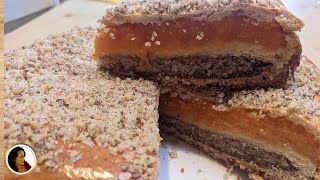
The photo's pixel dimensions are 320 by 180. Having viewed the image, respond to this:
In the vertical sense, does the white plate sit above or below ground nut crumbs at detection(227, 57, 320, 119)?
below

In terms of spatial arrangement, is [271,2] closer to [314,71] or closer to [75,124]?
[314,71]

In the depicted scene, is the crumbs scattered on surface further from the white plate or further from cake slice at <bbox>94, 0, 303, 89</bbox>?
the white plate

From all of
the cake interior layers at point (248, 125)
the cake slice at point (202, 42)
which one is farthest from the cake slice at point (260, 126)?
the cake slice at point (202, 42)

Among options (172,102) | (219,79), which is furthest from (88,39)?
(219,79)
